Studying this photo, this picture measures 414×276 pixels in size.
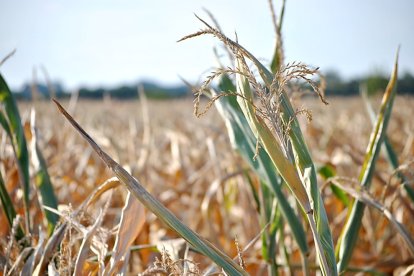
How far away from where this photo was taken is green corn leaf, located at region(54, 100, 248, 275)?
1.90 ft

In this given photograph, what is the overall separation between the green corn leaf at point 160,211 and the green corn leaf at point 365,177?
0.29 metres

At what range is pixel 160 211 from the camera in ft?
1.91

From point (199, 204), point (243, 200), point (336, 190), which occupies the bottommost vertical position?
point (199, 204)

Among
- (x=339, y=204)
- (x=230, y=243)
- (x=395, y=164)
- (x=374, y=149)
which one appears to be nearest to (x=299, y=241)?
(x=374, y=149)

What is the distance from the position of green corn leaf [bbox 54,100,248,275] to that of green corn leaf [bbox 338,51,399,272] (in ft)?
0.95

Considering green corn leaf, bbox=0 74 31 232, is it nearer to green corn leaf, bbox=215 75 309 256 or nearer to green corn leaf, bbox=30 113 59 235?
green corn leaf, bbox=30 113 59 235

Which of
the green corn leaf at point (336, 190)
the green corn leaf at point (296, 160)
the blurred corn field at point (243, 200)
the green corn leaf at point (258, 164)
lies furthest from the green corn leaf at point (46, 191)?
the green corn leaf at point (336, 190)

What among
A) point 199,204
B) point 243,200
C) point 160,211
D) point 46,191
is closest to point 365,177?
point 160,211

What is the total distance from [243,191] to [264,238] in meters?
0.64

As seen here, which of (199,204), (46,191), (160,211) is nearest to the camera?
(160,211)

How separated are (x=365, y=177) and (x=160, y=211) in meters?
0.44

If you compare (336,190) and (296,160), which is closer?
(296,160)

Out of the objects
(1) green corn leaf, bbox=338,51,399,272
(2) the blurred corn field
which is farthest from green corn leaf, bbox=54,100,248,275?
(1) green corn leaf, bbox=338,51,399,272

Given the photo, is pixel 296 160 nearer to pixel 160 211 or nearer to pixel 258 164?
pixel 160 211
